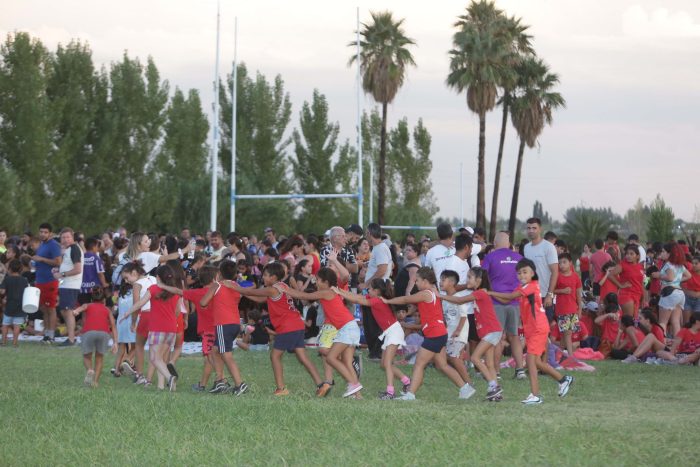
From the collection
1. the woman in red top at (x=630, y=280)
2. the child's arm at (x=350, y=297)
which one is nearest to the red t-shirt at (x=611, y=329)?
the woman in red top at (x=630, y=280)

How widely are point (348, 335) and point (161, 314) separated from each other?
95.5 inches

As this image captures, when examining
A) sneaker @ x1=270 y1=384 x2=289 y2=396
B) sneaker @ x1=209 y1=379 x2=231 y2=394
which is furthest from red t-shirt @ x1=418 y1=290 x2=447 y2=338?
sneaker @ x1=209 y1=379 x2=231 y2=394

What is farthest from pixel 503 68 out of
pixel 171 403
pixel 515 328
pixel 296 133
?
pixel 171 403

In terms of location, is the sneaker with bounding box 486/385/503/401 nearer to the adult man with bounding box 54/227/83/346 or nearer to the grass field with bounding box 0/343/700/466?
the grass field with bounding box 0/343/700/466

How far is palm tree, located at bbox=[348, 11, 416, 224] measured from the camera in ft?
164

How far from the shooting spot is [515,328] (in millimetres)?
13773

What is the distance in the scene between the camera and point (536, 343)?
468 inches

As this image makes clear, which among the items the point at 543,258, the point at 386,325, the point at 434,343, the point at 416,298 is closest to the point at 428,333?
the point at 434,343

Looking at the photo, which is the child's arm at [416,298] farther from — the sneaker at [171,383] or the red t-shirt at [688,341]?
the red t-shirt at [688,341]

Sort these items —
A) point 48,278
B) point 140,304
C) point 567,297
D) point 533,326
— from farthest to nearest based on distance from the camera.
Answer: point 48,278 → point 567,297 → point 140,304 → point 533,326

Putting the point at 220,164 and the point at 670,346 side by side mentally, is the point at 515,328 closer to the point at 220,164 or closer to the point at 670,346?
the point at 670,346

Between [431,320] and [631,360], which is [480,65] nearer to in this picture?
[631,360]

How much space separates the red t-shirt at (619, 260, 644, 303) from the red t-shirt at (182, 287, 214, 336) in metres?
8.48

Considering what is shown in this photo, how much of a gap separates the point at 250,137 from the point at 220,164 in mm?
2637
